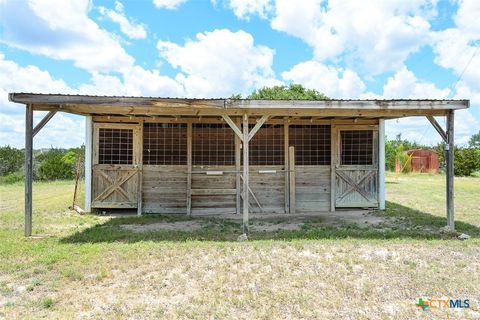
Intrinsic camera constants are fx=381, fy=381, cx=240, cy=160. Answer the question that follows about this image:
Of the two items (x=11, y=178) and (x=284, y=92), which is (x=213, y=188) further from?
(x=284, y=92)

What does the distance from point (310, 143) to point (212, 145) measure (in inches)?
99.7

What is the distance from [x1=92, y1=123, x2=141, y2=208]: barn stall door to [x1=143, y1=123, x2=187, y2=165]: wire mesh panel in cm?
24

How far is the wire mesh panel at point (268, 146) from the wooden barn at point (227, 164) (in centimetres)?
3

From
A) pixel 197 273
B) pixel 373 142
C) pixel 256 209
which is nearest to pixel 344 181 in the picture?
pixel 373 142

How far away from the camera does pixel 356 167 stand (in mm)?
9930

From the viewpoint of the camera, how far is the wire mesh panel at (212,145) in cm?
961

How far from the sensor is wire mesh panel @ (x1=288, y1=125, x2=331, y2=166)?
9844 millimetres

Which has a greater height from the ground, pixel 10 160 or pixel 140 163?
pixel 10 160

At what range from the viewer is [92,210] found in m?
9.55

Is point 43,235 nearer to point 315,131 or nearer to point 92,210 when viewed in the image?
point 92,210

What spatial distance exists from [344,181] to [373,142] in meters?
1.28

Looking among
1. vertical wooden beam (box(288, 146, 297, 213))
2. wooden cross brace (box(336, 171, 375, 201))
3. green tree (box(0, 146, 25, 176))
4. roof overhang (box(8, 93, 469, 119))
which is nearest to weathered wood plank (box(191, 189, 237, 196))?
vertical wooden beam (box(288, 146, 297, 213))

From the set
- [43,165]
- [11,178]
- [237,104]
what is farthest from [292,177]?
[11,178]

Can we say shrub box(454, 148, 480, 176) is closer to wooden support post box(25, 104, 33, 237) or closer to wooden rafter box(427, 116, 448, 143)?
wooden rafter box(427, 116, 448, 143)
